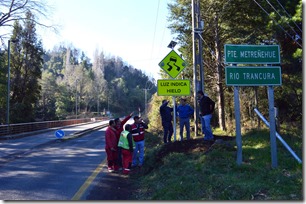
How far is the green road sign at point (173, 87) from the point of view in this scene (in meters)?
13.3

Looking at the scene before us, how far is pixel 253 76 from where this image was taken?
8.14 m

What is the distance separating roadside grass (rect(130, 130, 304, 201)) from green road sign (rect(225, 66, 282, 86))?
183cm

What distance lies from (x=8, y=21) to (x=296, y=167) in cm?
2722

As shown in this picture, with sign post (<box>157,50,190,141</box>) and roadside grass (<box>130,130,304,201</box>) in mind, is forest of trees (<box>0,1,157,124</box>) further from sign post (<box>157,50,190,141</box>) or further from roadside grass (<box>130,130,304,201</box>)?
roadside grass (<box>130,130,304,201</box>)

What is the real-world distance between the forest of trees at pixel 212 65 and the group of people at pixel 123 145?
6.10 meters

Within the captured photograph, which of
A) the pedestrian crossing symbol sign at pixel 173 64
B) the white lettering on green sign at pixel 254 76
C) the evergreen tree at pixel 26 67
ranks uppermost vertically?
the evergreen tree at pixel 26 67

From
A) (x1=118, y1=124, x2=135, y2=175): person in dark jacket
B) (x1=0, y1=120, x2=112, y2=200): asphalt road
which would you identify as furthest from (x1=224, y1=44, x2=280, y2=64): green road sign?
(x1=0, y1=120, x2=112, y2=200): asphalt road

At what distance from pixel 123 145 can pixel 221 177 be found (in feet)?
11.6

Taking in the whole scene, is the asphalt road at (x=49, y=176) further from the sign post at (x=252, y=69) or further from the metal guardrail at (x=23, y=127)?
the metal guardrail at (x=23, y=127)

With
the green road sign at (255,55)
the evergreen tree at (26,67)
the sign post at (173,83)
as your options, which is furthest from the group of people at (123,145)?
the evergreen tree at (26,67)

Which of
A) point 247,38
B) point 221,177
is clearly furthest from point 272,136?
point 247,38

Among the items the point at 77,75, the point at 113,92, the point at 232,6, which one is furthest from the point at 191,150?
the point at 113,92

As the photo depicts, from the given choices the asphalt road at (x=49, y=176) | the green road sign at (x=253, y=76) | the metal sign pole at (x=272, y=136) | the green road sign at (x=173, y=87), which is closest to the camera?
the asphalt road at (x=49, y=176)

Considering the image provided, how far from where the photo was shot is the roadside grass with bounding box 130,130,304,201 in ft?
19.6
